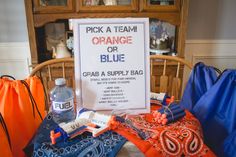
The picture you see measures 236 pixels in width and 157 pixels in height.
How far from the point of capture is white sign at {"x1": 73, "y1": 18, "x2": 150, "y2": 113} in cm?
85

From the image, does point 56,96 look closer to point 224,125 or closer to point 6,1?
point 224,125

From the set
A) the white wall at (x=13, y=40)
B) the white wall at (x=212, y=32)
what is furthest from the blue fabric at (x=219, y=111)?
the white wall at (x=13, y=40)

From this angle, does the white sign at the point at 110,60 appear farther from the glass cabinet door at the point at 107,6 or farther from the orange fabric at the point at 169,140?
the glass cabinet door at the point at 107,6

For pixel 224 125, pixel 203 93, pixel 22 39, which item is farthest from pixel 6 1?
pixel 224 125

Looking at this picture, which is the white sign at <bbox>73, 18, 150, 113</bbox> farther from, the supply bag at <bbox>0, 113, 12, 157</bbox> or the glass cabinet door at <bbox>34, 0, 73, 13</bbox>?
the glass cabinet door at <bbox>34, 0, 73, 13</bbox>

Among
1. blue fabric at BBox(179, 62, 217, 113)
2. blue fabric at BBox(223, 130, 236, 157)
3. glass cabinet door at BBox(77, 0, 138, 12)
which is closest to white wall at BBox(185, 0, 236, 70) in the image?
glass cabinet door at BBox(77, 0, 138, 12)

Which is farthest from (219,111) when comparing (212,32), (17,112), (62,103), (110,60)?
(212,32)

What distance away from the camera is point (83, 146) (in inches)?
27.5

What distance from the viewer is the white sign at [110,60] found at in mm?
851

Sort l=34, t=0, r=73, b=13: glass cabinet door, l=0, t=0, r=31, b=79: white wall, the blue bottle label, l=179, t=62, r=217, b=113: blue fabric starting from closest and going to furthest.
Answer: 1. the blue bottle label
2. l=179, t=62, r=217, b=113: blue fabric
3. l=34, t=0, r=73, b=13: glass cabinet door
4. l=0, t=0, r=31, b=79: white wall

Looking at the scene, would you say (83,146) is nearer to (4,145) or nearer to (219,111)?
(4,145)

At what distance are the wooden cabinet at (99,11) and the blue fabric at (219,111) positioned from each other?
92cm

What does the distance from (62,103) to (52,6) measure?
3.68 ft

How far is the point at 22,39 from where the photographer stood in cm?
212
